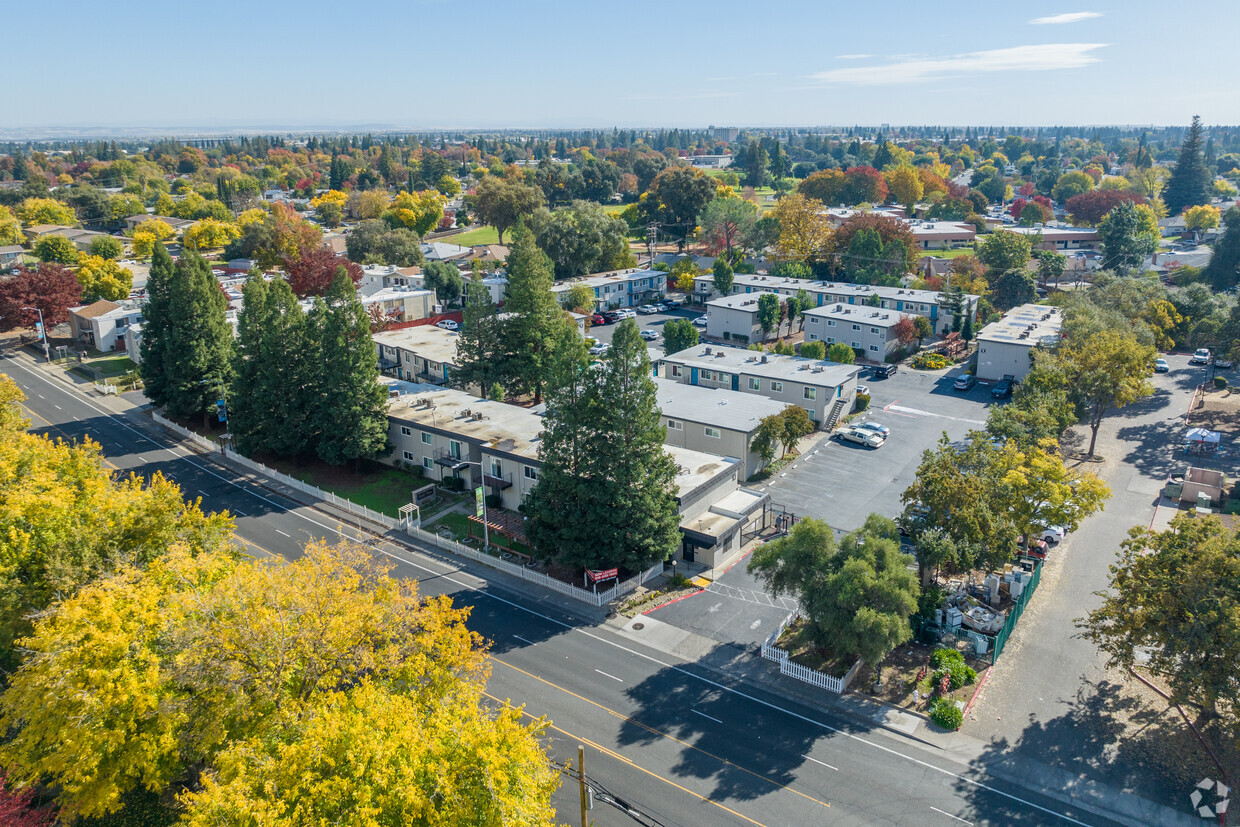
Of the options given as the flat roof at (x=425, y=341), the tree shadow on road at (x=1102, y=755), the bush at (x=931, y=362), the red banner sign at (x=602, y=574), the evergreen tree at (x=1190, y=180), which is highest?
the evergreen tree at (x=1190, y=180)

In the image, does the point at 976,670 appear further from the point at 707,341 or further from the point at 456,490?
the point at 707,341

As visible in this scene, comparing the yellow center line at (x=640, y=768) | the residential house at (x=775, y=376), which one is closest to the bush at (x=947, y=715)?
the yellow center line at (x=640, y=768)

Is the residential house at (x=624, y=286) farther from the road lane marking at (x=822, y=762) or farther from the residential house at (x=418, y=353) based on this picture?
the road lane marking at (x=822, y=762)

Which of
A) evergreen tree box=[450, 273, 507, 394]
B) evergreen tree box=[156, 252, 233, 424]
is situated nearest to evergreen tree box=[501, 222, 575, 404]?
evergreen tree box=[450, 273, 507, 394]

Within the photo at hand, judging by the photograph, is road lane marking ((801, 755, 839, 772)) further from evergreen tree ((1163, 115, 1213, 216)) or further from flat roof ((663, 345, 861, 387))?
evergreen tree ((1163, 115, 1213, 216))

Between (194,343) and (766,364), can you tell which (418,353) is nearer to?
(194,343)

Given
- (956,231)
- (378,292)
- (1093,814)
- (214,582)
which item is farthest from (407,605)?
(956,231)

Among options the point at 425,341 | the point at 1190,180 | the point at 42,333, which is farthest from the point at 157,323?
the point at 1190,180
